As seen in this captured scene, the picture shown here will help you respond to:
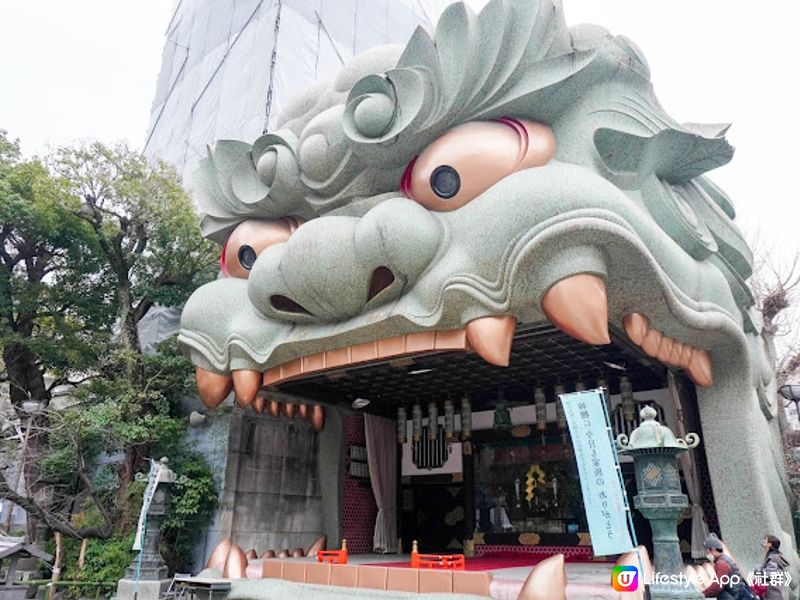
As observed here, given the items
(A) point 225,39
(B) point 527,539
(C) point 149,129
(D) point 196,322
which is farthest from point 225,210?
(C) point 149,129

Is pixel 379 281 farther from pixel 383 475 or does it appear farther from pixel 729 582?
pixel 383 475

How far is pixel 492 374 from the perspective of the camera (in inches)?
471

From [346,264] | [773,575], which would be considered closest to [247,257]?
[346,264]

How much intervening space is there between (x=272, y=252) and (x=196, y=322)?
6.44 ft

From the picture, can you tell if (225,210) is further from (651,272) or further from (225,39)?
(225,39)

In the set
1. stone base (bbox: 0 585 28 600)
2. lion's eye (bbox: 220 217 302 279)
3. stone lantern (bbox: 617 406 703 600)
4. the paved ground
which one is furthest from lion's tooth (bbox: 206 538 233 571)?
stone lantern (bbox: 617 406 703 600)

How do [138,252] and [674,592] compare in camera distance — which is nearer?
[674,592]

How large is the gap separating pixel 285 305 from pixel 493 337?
3373 millimetres

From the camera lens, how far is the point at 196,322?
10359 mm

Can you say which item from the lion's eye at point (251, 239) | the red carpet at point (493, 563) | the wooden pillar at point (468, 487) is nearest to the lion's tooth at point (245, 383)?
the lion's eye at point (251, 239)

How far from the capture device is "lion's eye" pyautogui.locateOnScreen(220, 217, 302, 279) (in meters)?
10.6

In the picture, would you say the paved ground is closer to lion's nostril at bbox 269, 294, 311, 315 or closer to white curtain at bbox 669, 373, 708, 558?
white curtain at bbox 669, 373, 708, 558

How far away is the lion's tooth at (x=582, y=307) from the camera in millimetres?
7211

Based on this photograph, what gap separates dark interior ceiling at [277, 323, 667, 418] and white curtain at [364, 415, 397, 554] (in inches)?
23.1
